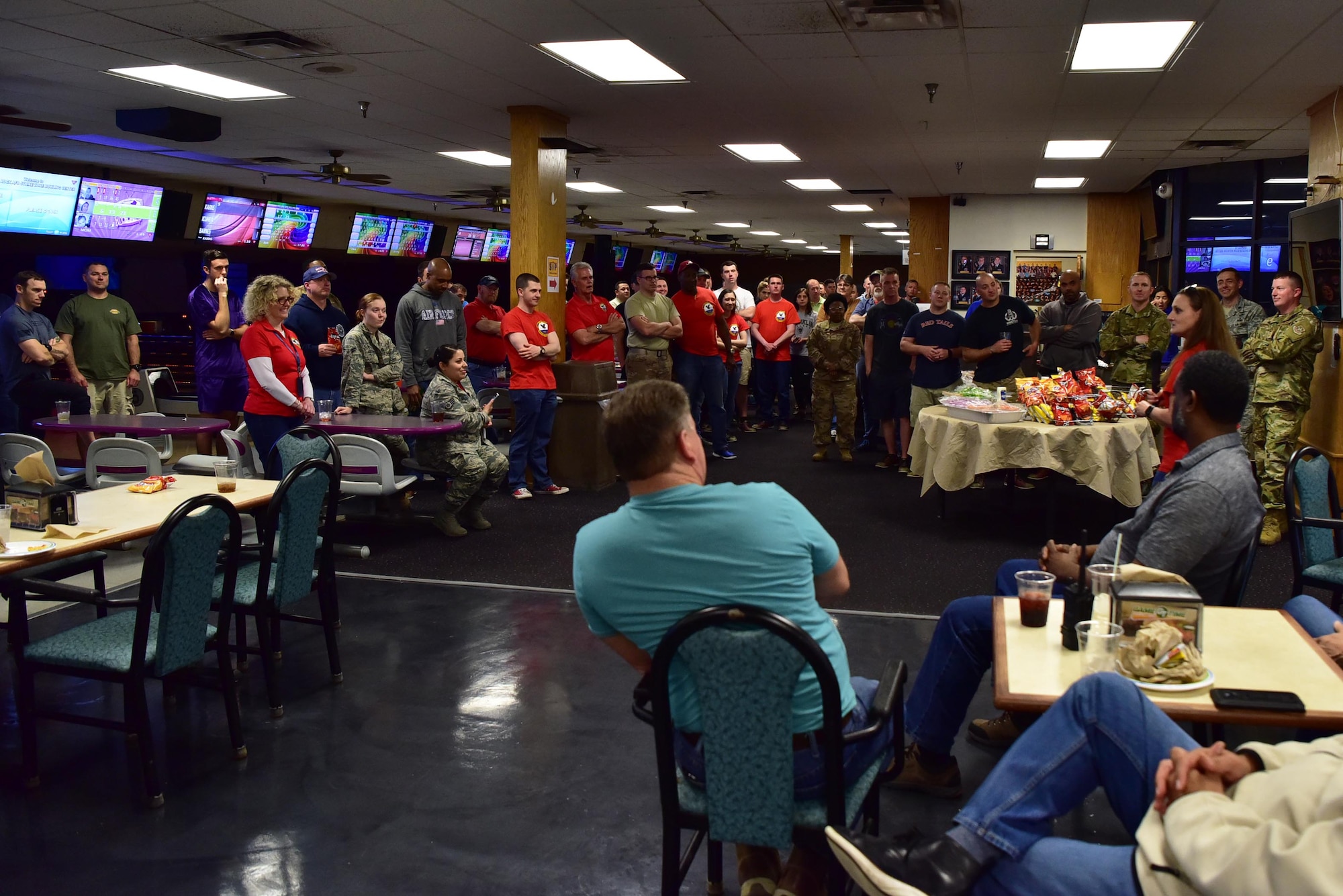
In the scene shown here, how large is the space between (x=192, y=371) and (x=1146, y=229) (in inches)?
453

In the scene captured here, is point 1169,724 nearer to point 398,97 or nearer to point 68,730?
point 68,730

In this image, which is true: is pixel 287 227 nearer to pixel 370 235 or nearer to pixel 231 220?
pixel 231 220

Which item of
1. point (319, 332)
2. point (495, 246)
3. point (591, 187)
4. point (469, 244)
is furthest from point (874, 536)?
point (495, 246)

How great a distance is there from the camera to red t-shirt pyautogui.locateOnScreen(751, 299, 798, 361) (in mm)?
10477

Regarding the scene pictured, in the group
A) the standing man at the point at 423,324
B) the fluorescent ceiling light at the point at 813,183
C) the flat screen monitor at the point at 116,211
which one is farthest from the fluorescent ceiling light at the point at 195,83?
the fluorescent ceiling light at the point at 813,183

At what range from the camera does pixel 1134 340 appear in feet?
25.1

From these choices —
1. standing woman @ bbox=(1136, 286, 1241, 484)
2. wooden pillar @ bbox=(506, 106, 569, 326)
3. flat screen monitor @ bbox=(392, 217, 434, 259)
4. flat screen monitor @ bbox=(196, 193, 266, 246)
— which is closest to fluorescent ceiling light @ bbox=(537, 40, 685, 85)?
wooden pillar @ bbox=(506, 106, 569, 326)

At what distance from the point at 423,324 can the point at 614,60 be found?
2252 mm

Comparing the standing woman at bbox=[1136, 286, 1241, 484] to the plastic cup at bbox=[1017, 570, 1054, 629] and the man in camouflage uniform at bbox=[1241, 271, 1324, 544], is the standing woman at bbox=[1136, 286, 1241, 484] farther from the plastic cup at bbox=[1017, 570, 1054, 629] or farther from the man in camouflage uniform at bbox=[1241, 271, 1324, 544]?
the plastic cup at bbox=[1017, 570, 1054, 629]

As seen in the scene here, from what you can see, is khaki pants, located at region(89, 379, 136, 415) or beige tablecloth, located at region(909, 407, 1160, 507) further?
khaki pants, located at region(89, 379, 136, 415)

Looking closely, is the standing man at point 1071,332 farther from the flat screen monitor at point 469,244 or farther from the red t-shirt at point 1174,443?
the flat screen monitor at point 469,244

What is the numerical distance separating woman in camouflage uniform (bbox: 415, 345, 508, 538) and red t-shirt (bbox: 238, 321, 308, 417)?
731 mm

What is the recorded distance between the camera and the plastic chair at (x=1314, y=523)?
11.7 ft

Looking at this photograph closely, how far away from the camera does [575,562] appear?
6.55 feet
